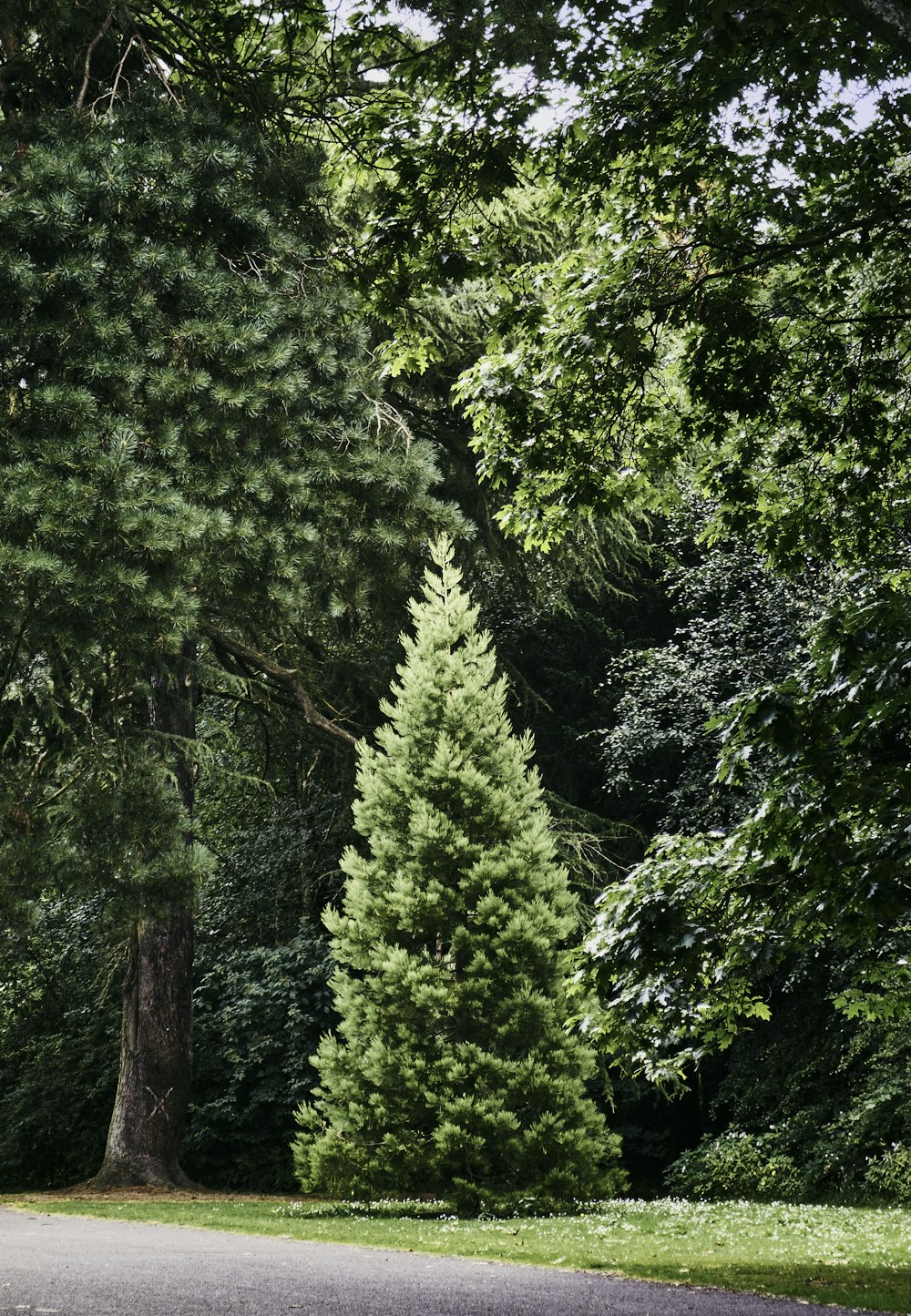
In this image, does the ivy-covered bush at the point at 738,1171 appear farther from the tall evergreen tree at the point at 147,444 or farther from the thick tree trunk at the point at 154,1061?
the tall evergreen tree at the point at 147,444

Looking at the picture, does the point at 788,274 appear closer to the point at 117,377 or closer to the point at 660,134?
the point at 660,134

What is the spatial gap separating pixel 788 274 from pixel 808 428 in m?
1.09

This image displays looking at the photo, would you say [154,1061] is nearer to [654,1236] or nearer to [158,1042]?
[158,1042]

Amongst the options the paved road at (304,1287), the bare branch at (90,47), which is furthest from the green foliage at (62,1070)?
the bare branch at (90,47)

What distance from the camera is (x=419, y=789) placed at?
1225cm

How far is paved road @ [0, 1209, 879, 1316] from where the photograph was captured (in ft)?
17.1

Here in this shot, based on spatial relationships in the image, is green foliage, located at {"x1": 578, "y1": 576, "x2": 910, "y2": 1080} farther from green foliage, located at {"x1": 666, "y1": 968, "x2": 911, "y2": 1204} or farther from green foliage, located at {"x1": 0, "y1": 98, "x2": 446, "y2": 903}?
green foliage, located at {"x1": 666, "y1": 968, "x2": 911, "y2": 1204}

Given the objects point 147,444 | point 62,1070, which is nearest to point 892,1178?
point 147,444

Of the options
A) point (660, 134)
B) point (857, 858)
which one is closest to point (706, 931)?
point (857, 858)

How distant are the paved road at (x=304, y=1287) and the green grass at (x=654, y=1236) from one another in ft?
1.47

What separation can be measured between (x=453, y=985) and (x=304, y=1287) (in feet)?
18.8

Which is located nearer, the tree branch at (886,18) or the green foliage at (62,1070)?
the tree branch at (886,18)

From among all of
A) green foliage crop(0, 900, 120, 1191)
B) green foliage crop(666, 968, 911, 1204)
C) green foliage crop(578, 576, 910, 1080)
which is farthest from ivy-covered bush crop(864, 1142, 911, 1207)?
green foliage crop(0, 900, 120, 1191)

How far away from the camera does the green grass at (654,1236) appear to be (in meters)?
6.62
